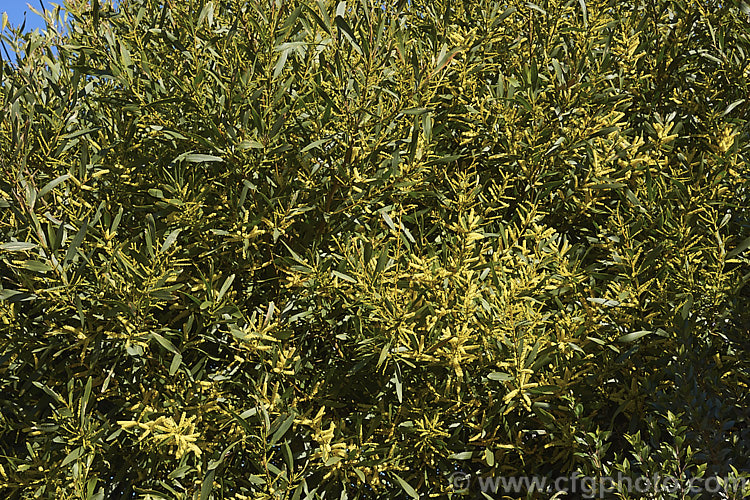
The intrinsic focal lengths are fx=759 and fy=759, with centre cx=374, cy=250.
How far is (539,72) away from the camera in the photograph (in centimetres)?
370

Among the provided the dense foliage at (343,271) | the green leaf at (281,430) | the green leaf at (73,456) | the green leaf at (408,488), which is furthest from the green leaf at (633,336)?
the green leaf at (73,456)

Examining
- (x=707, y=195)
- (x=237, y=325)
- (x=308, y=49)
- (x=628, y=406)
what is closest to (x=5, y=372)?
(x=237, y=325)

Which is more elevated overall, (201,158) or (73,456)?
(201,158)

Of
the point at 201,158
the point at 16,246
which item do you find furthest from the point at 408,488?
the point at 16,246

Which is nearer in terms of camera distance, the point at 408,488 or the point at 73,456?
the point at 73,456

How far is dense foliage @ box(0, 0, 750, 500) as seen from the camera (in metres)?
2.92

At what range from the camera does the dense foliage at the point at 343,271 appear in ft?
9.57

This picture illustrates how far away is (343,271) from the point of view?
9.91 feet

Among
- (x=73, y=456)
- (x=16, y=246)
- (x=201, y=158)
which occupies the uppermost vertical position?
(x=201, y=158)

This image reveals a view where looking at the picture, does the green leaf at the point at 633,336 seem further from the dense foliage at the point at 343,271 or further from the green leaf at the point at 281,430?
the green leaf at the point at 281,430

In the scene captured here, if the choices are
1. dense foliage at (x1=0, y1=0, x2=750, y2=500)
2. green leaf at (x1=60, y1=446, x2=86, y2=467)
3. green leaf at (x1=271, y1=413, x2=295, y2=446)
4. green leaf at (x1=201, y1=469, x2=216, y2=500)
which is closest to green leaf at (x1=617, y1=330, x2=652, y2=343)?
dense foliage at (x1=0, y1=0, x2=750, y2=500)

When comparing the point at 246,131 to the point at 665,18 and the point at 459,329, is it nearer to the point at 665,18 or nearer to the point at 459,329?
the point at 459,329

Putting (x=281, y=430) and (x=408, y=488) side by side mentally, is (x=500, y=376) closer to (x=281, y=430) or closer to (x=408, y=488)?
(x=408, y=488)

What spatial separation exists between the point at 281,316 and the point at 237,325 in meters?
0.20
